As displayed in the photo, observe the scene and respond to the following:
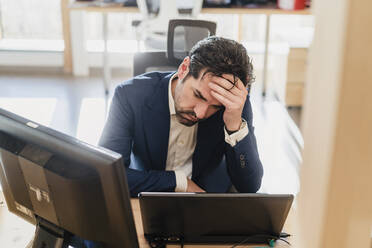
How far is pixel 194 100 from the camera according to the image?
1.60 meters

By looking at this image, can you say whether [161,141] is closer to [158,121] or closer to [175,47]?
[158,121]

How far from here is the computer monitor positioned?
0.86m

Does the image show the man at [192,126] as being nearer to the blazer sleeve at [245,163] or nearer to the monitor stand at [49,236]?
the blazer sleeve at [245,163]

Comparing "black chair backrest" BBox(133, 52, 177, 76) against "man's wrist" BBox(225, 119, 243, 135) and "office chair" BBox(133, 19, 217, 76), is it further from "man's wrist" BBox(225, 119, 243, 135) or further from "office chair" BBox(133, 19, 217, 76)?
"man's wrist" BBox(225, 119, 243, 135)

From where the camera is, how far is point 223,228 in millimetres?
1254

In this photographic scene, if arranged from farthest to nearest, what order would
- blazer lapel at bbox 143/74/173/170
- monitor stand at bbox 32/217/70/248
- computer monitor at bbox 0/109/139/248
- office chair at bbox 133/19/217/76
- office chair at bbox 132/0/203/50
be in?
office chair at bbox 132/0/203/50
office chair at bbox 133/19/217/76
blazer lapel at bbox 143/74/173/170
monitor stand at bbox 32/217/70/248
computer monitor at bbox 0/109/139/248

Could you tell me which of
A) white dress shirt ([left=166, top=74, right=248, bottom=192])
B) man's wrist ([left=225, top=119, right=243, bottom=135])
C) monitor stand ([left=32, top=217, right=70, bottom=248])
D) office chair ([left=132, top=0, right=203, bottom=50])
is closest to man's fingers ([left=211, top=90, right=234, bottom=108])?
man's wrist ([left=225, top=119, right=243, bottom=135])

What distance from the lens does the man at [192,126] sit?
5.05 ft

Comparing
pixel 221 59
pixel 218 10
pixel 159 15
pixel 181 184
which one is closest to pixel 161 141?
pixel 181 184

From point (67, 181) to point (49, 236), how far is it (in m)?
0.26

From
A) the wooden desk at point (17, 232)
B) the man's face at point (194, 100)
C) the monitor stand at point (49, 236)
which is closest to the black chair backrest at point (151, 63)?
the man's face at point (194, 100)

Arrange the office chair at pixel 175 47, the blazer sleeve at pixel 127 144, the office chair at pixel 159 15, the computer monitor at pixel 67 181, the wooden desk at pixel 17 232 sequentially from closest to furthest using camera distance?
the computer monitor at pixel 67 181 → the wooden desk at pixel 17 232 → the blazer sleeve at pixel 127 144 → the office chair at pixel 175 47 → the office chair at pixel 159 15

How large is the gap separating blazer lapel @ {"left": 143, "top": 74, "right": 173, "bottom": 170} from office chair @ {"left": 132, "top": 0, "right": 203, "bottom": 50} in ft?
6.60

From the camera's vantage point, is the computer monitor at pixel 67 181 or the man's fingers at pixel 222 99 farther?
the man's fingers at pixel 222 99
